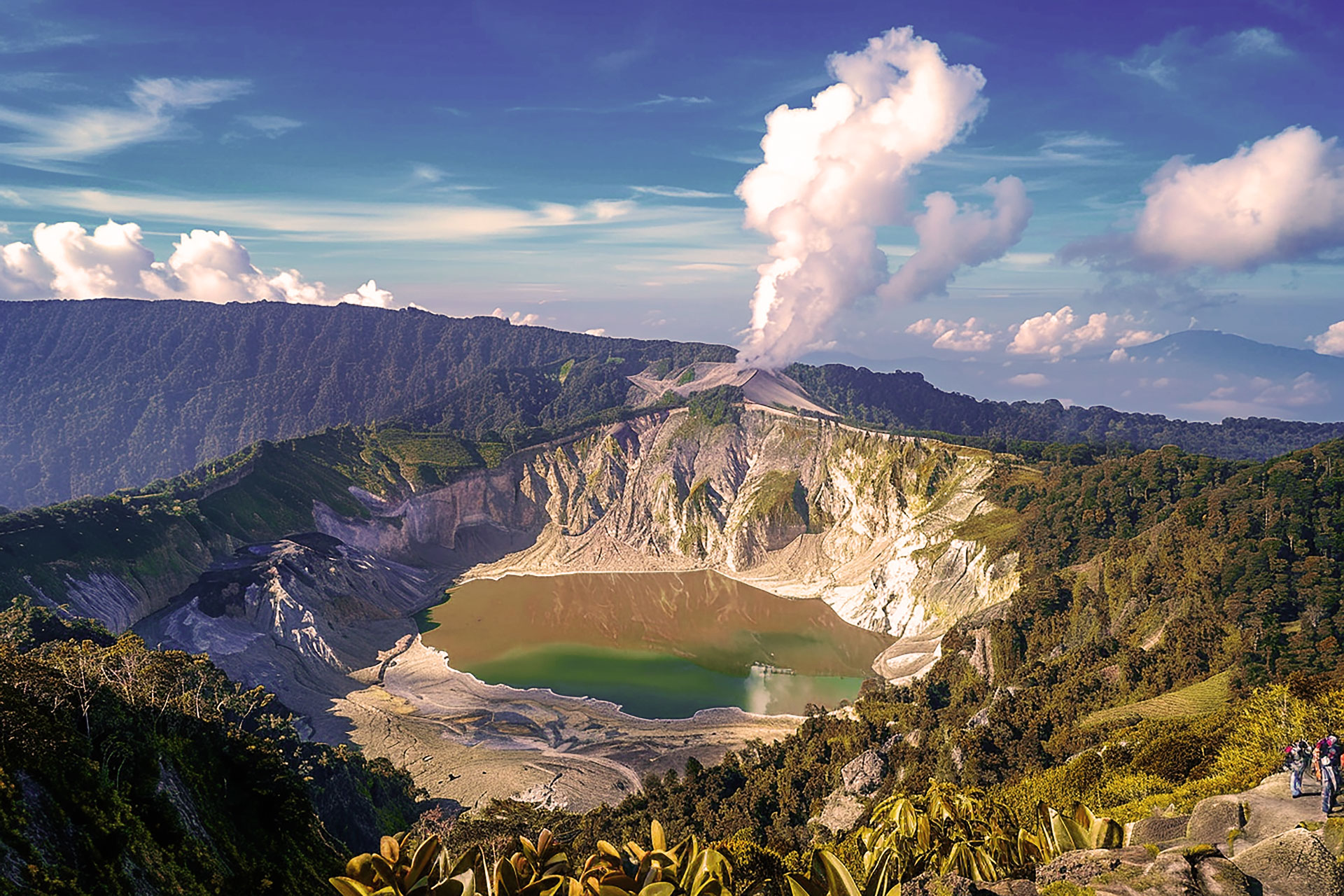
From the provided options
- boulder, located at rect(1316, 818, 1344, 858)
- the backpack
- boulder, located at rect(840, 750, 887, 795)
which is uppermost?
the backpack

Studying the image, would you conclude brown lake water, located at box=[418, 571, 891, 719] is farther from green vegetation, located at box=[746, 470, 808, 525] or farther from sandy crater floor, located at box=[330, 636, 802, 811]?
green vegetation, located at box=[746, 470, 808, 525]

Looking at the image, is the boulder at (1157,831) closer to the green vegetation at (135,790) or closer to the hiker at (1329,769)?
the hiker at (1329,769)

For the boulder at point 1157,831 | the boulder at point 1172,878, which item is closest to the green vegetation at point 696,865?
the boulder at point 1157,831

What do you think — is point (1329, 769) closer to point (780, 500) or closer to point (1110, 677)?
point (1110, 677)

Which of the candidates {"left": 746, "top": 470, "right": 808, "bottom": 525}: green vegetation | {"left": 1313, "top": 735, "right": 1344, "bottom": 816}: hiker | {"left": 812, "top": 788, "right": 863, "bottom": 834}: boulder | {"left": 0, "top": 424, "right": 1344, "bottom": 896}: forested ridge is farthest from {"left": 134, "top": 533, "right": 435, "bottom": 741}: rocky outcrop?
{"left": 1313, "top": 735, "right": 1344, "bottom": 816}: hiker

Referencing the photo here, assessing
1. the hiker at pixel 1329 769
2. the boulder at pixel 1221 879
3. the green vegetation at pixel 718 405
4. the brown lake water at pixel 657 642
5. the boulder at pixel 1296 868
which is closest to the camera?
the boulder at pixel 1221 879

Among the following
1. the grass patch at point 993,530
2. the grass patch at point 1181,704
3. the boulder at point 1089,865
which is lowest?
the grass patch at point 1181,704

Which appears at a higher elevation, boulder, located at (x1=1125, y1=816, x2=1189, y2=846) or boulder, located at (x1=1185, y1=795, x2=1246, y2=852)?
boulder, located at (x1=1185, y1=795, x2=1246, y2=852)
